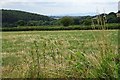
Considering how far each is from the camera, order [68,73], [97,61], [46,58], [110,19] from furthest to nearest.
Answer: [46,58]
[110,19]
[68,73]
[97,61]

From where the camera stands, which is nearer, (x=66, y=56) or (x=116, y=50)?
(x=116, y=50)

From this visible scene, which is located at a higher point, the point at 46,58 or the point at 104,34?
the point at 104,34

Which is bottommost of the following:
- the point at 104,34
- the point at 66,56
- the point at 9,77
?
the point at 9,77

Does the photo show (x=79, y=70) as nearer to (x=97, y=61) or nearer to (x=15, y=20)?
(x=97, y=61)

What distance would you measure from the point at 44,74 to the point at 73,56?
1.40 feet

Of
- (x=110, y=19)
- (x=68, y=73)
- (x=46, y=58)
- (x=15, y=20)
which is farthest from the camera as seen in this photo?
(x=15, y=20)

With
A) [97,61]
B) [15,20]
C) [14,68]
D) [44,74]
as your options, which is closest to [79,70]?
[97,61]

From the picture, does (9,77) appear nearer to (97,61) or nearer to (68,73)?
(68,73)

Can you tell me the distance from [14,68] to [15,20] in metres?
10.3

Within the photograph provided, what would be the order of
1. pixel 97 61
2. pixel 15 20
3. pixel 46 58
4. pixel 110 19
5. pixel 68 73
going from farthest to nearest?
1. pixel 15 20
2. pixel 46 58
3. pixel 110 19
4. pixel 68 73
5. pixel 97 61

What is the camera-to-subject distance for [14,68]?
460 cm

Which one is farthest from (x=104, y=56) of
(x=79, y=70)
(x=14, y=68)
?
(x=14, y=68)

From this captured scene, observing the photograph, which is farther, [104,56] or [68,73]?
[68,73]

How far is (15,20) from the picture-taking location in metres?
14.8
